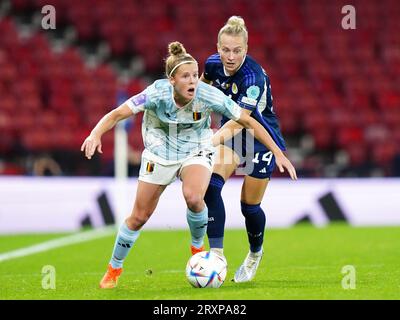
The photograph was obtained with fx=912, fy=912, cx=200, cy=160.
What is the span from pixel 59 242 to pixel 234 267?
4210 millimetres

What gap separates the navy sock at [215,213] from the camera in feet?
25.1

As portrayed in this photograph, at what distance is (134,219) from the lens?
7191mm

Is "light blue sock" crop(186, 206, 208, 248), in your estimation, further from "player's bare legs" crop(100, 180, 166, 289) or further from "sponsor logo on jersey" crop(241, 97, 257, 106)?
"sponsor logo on jersey" crop(241, 97, 257, 106)

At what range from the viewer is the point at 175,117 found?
712cm

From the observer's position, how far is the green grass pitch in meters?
6.79

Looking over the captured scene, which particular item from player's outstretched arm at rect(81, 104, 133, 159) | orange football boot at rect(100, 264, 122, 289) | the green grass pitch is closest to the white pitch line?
the green grass pitch

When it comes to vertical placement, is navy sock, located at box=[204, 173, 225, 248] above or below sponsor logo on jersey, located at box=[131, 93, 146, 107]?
below

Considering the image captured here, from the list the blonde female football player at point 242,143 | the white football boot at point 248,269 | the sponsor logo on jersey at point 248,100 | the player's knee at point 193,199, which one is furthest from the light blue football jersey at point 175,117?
the white football boot at point 248,269

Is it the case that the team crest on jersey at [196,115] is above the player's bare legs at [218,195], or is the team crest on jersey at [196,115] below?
above

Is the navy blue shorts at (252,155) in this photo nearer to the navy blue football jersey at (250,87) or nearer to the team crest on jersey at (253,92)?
the navy blue football jersey at (250,87)

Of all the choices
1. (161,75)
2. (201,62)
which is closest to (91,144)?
(201,62)

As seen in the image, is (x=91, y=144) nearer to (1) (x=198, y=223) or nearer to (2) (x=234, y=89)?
(1) (x=198, y=223)

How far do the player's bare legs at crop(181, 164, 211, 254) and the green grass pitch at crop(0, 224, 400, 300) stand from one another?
0.54m
